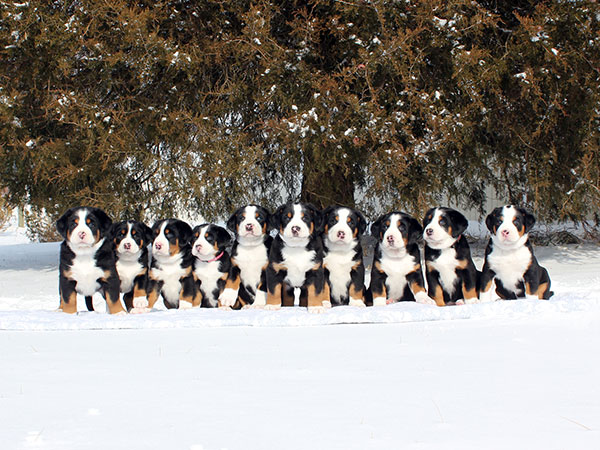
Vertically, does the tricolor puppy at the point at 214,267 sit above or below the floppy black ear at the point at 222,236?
below

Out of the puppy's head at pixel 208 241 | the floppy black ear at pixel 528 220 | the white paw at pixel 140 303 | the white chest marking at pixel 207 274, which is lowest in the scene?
the white paw at pixel 140 303

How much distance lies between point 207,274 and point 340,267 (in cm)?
112

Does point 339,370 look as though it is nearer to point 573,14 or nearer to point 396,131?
point 396,131

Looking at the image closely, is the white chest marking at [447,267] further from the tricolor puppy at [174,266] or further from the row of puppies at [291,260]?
the tricolor puppy at [174,266]

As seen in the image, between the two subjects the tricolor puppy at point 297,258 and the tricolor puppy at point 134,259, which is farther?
the tricolor puppy at point 134,259

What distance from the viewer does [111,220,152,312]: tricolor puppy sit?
5.97 meters

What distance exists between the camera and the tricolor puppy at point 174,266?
237 inches

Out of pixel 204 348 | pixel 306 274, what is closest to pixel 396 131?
pixel 306 274

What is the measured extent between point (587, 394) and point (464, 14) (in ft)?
27.7

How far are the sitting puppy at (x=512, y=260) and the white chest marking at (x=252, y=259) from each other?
1.83m

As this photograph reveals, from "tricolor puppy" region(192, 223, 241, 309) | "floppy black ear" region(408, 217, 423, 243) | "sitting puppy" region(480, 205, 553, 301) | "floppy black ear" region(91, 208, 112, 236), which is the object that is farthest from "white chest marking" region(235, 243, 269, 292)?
"sitting puppy" region(480, 205, 553, 301)

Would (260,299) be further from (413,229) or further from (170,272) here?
(413,229)

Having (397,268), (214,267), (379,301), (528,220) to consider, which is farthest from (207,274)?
(528,220)

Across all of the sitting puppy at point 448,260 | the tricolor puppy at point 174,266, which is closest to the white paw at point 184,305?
the tricolor puppy at point 174,266
